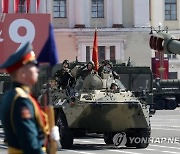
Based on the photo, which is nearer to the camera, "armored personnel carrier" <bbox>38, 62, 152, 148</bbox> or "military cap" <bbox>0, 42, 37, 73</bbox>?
"military cap" <bbox>0, 42, 37, 73</bbox>

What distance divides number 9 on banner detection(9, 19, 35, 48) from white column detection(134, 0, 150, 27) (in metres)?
21.9

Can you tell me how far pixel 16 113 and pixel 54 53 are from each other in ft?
2.57

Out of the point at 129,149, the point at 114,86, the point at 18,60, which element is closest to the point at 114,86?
the point at 114,86

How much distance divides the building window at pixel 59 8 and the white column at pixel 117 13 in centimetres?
357

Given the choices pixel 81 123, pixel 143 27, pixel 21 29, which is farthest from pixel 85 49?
pixel 81 123

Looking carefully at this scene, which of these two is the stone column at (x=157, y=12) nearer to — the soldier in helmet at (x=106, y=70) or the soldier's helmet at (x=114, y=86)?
the soldier in helmet at (x=106, y=70)

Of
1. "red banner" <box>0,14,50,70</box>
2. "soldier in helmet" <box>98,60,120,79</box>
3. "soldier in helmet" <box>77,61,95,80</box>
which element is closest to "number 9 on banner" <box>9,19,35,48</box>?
"red banner" <box>0,14,50,70</box>

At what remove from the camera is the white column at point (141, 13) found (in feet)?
196

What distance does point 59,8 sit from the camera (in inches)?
2375

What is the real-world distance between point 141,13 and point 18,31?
23.3 m

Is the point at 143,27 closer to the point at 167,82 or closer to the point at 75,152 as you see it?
the point at 167,82

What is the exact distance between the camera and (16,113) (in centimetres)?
656

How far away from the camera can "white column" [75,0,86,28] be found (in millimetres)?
59844

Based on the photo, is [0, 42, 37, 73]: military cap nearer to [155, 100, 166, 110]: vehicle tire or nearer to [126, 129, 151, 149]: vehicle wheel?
[126, 129, 151, 149]: vehicle wheel
